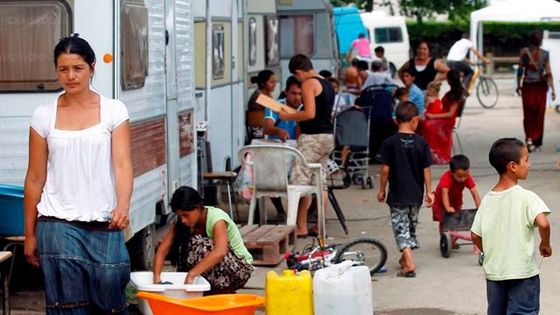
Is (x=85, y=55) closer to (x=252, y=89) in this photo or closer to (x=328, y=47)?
(x=252, y=89)

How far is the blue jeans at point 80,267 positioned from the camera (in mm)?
5977

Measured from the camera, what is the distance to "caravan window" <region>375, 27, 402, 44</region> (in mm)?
43594

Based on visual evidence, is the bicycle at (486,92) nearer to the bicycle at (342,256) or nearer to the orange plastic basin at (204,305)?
the bicycle at (342,256)

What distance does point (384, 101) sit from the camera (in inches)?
651

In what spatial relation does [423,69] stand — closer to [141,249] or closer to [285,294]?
[141,249]

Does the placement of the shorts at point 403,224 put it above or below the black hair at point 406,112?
below

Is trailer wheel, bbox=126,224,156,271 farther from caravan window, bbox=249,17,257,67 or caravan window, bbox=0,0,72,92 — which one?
caravan window, bbox=249,17,257,67

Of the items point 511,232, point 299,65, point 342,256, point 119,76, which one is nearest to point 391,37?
point 299,65

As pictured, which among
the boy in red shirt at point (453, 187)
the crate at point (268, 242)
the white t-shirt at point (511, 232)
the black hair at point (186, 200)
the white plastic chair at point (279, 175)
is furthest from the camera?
the white plastic chair at point (279, 175)

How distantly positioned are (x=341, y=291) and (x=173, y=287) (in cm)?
99

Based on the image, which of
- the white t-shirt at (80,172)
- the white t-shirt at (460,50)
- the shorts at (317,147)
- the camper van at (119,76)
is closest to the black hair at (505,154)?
the white t-shirt at (80,172)

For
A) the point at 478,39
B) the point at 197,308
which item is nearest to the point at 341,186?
the point at 197,308

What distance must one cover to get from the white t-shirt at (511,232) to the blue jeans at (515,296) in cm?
6

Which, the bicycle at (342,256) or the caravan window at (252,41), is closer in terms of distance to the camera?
the bicycle at (342,256)
